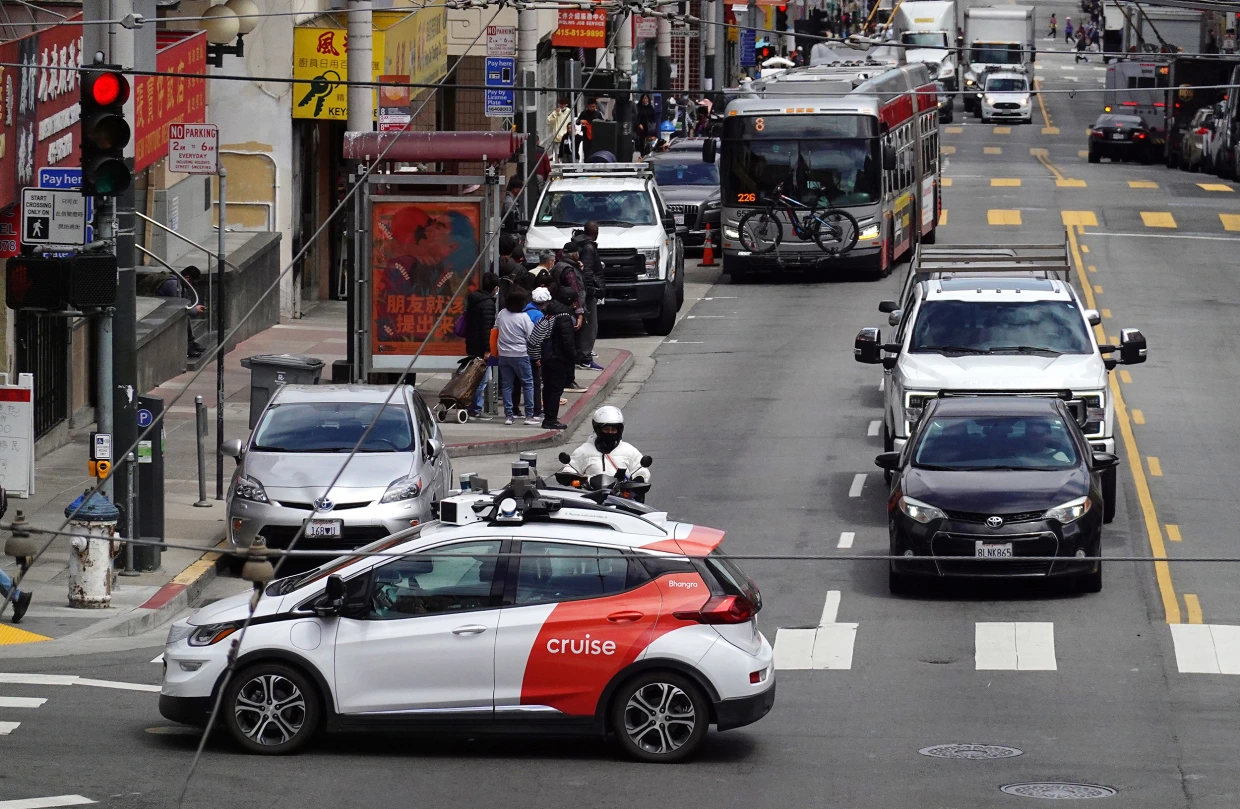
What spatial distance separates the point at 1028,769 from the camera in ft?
39.7

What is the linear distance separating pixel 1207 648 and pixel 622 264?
682 inches

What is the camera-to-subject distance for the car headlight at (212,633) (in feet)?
39.9

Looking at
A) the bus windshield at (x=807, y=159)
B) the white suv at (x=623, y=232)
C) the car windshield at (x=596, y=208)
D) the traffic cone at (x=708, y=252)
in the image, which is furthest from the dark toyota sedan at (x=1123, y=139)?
the car windshield at (x=596, y=208)

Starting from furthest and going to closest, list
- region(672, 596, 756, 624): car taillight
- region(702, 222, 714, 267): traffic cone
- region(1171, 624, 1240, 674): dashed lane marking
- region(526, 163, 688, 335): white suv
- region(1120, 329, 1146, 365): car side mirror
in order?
region(702, 222, 714, 267): traffic cone → region(526, 163, 688, 335): white suv → region(1120, 329, 1146, 365): car side mirror → region(1171, 624, 1240, 674): dashed lane marking → region(672, 596, 756, 624): car taillight

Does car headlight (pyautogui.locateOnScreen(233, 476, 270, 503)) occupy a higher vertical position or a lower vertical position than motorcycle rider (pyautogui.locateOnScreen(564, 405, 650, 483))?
lower

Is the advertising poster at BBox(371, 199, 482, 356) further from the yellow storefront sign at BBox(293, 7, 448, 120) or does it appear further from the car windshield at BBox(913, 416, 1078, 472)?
the car windshield at BBox(913, 416, 1078, 472)

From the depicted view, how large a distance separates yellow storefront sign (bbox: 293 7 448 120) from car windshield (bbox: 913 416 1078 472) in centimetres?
1269

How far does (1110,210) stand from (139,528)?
3466cm

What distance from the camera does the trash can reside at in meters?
22.2

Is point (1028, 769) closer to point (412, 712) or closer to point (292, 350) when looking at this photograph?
point (412, 712)

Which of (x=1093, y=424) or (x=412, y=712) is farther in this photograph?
(x=1093, y=424)

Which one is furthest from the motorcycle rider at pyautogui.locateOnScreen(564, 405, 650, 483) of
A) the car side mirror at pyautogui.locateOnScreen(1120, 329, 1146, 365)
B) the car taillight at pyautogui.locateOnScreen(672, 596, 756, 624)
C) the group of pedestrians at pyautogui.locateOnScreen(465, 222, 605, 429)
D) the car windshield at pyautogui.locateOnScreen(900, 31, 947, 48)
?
the car windshield at pyautogui.locateOnScreen(900, 31, 947, 48)

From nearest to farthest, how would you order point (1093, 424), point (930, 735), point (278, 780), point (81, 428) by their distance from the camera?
point (278, 780) → point (930, 735) → point (1093, 424) → point (81, 428)

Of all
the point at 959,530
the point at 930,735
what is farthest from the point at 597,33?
the point at 930,735
